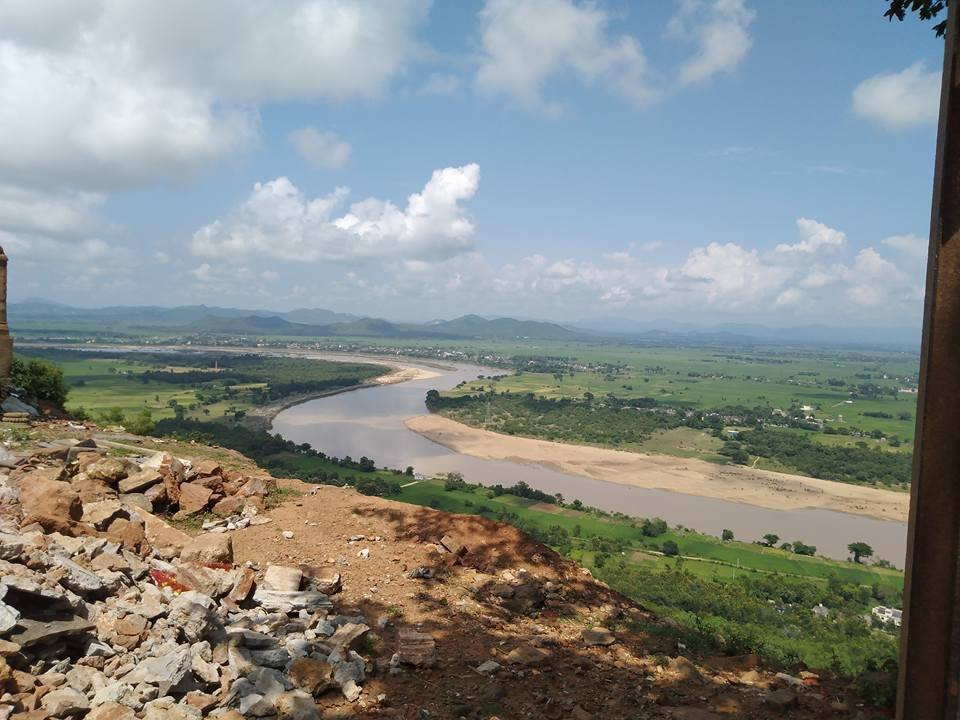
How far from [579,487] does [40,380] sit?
35747mm

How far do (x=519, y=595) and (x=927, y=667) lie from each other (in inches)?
226

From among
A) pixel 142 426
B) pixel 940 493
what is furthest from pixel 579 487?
pixel 940 493

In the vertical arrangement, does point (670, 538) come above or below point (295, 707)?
below

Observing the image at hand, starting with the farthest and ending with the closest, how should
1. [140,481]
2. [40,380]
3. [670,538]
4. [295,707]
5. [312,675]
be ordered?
[670,538] → [40,380] → [140,481] → [312,675] → [295,707]

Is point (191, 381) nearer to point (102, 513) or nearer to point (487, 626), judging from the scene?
point (102, 513)

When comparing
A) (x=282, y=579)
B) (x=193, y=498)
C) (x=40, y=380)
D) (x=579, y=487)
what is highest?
(x=40, y=380)

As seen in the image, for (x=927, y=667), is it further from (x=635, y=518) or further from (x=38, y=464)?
(x=635, y=518)

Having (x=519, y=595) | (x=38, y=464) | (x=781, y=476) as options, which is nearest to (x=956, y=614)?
(x=519, y=595)

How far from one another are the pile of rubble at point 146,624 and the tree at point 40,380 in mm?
11878

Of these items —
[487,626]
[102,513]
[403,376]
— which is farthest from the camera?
[403,376]

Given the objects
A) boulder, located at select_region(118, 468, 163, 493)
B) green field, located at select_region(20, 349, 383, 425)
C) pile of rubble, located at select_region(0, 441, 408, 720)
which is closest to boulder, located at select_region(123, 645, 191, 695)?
pile of rubble, located at select_region(0, 441, 408, 720)

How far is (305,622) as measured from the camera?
626 cm

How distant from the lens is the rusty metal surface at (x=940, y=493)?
2816mm

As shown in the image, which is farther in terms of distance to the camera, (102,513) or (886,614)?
(886,614)
